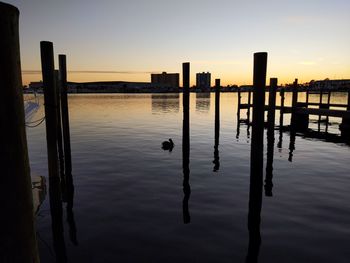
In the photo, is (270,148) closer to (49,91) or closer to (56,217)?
(56,217)

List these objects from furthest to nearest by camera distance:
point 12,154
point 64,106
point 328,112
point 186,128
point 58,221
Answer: point 328,112
point 186,128
point 64,106
point 58,221
point 12,154

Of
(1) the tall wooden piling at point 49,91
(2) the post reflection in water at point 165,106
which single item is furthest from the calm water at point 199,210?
(2) the post reflection in water at point 165,106

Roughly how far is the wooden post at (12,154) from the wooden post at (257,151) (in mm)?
5326

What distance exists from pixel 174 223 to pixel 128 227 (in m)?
1.25

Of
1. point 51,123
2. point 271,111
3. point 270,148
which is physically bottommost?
point 270,148

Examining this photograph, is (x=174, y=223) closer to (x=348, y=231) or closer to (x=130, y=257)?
(x=130, y=257)

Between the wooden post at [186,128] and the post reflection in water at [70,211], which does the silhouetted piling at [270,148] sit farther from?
the post reflection in water at [70,211]

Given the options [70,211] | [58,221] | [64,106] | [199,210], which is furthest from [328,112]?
[58,221]

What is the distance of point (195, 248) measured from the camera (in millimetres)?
6320

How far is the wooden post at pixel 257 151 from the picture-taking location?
6.41 metres

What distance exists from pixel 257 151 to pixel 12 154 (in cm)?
591

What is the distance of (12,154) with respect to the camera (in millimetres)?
1826

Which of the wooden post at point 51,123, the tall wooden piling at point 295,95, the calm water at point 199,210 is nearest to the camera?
the calm water at point 199,210

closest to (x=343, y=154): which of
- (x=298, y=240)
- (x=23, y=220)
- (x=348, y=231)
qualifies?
(x=348, y=231)
